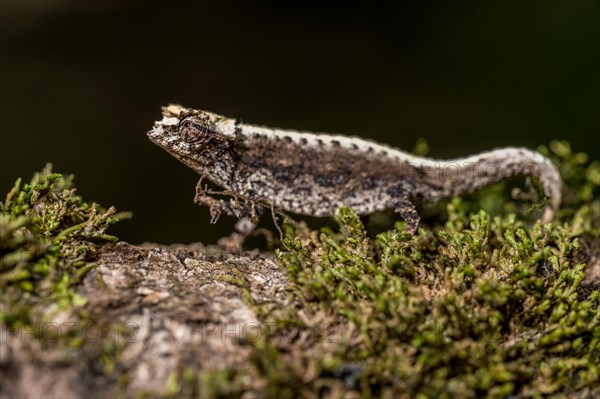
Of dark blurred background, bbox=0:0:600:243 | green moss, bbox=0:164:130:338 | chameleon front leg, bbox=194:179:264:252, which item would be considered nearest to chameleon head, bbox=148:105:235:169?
chameleon front leg, bbox=194:179:264:252

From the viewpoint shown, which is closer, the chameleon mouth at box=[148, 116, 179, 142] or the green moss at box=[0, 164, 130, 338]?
the green moss at box=[0, 164, 130, 338]

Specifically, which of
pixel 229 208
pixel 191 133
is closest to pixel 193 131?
pixel 191 133

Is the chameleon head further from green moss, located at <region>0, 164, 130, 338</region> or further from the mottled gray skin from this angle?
green moss, located at <region>0, 164, 130, 338</region>

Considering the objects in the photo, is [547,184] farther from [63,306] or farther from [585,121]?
[63,306]

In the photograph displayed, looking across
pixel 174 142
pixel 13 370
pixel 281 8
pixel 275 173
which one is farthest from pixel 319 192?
pixel 281 8

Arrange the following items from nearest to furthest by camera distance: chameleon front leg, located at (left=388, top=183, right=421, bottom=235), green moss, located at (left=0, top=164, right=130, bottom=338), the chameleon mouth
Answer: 1. green moss, located at (left=0, top=164, right=130, bottom=338)
2. the chameleon mouth
3. chameleon front leg, located at (left=388, top=183, right=421, bottom=235)
